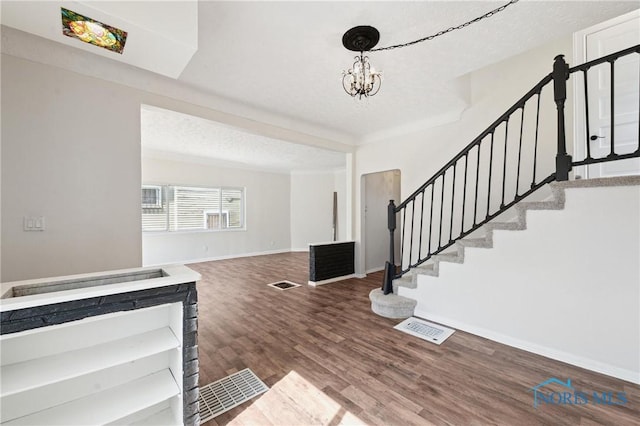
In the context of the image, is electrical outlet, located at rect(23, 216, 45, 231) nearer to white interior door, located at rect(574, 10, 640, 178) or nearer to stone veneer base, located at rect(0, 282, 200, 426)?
stone veneer base, located at rect(0, 282, 200, 426)

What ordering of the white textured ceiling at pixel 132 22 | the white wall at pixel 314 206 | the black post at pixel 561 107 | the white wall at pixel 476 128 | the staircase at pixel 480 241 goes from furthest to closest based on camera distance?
the white wall at pixel 314 206 < the white wall at pixel 476 128 < the black post at pixel 561 107 < the staircase at pixel 480 241 < the white textured ceiling at pixel 132 22

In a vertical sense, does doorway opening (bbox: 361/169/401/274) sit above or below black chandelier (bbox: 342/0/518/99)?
below

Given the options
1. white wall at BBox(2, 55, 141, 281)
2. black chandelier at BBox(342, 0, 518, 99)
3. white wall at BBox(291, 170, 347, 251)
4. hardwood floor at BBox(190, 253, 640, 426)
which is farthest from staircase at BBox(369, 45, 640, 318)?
white wall at BBox(291, 170, 347, 251)

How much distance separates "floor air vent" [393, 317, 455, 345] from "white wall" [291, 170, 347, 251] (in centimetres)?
550

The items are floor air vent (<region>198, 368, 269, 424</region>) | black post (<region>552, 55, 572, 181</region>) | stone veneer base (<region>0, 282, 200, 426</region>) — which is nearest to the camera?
stone veneer base (<region>0, 282, 200, 426</region>)

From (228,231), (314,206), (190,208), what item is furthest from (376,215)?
(190,208)

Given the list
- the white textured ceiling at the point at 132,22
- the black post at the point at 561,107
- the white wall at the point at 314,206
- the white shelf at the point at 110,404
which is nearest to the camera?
the white shelf at the point at 110,404

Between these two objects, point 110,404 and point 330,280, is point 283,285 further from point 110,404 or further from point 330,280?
point 110,404

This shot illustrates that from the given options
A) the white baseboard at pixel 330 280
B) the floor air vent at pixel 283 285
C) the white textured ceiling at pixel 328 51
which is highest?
the white textured ceiling at pixel 328 51

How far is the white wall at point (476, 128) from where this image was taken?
3045mm

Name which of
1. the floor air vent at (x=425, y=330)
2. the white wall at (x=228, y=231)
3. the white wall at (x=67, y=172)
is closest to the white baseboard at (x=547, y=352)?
the floor air vent at (x=425, y=330)

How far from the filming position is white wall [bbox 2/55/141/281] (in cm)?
211

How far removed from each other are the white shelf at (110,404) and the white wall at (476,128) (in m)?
4.04

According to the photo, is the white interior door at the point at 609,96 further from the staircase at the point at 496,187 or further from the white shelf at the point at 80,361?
the white shelf at the point at 80,361
